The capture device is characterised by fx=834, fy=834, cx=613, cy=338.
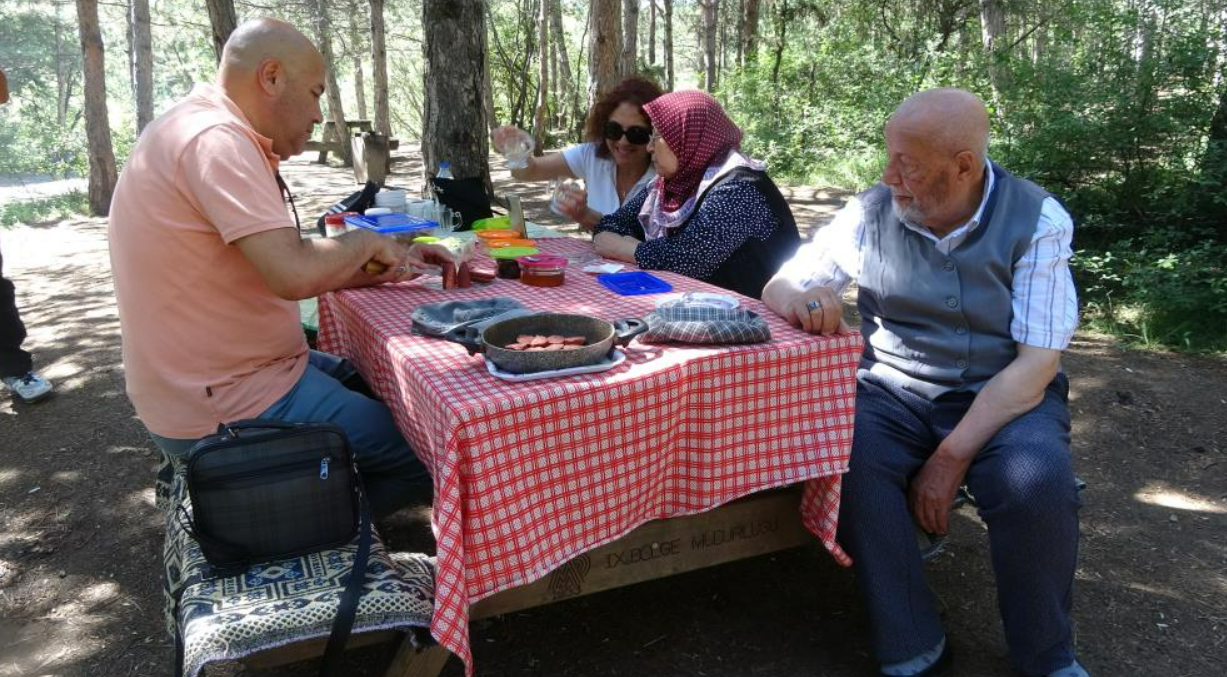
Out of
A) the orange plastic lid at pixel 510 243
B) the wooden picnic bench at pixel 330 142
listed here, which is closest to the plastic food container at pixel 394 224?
the orange plastic lid at pixel 510 243

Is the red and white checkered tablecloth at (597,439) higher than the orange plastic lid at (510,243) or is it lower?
lower

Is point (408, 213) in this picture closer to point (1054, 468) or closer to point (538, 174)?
point (538, 174)

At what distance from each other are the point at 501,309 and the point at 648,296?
486 millimetres

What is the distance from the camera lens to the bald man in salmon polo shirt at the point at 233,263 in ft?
6.49

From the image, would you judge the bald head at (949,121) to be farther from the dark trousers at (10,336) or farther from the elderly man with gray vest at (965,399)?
the dark trousers at (10,336)

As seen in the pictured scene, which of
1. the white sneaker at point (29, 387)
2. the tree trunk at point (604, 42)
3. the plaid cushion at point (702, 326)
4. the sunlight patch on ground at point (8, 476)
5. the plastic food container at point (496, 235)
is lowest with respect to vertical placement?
the sunlight patch on ground at point (8, 476)

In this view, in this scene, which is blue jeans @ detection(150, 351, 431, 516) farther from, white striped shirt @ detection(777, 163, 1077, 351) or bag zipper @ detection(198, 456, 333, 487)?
white striped shirt @ detection(777, 163, 1077, 351)

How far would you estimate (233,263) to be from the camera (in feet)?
6.91

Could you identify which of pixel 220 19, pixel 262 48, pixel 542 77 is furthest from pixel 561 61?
pixel 262 48

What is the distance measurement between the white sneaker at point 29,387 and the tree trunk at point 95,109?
6.60 meters

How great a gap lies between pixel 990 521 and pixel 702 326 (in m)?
0.88

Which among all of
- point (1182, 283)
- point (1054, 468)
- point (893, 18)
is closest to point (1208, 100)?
point (1182, 283)

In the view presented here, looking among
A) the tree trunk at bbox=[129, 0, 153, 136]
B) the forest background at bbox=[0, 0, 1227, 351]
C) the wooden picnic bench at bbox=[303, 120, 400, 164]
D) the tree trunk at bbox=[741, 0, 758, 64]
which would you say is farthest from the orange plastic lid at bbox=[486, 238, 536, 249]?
the wooden picnic bench at bbox=[303, 120, 400, 164]

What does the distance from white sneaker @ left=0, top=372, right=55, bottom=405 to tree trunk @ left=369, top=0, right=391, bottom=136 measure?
36.5 feet
